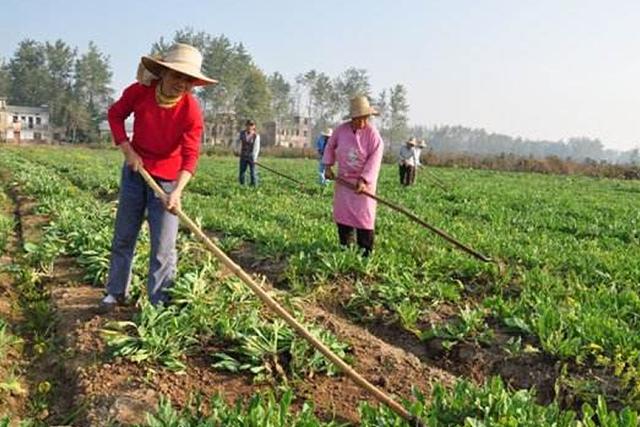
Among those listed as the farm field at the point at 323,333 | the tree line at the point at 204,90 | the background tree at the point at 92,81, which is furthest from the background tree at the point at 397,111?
the farm field at the point at 323,333

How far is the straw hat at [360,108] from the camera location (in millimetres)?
7156

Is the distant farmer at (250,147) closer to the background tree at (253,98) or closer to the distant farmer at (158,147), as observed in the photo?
the distant farmer at (158,147)

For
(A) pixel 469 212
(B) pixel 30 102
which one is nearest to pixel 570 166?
(A) pixel 469 212

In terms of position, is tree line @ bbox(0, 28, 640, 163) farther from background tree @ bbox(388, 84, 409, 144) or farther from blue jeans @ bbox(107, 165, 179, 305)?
blue jeans @ bbox(107, 165, 179, 305)

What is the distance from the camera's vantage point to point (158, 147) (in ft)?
15.8

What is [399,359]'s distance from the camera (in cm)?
471

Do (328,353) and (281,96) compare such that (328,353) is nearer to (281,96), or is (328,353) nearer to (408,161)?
(408,161)

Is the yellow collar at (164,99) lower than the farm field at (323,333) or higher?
higher

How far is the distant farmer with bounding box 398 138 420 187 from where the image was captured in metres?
19.1

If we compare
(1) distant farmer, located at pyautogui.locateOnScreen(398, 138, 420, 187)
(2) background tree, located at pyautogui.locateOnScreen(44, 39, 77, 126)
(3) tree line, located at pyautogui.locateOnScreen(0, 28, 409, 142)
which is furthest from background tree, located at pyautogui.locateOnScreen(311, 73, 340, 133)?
(1) distant farmer, located at pyautogui.locateOnScreen(398, 138, 420, 187)

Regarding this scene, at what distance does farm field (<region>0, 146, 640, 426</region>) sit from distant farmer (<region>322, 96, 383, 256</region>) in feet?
1.48

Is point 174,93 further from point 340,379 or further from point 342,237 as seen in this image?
point 342,237

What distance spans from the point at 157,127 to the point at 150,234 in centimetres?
86

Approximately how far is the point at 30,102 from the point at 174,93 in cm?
10251
